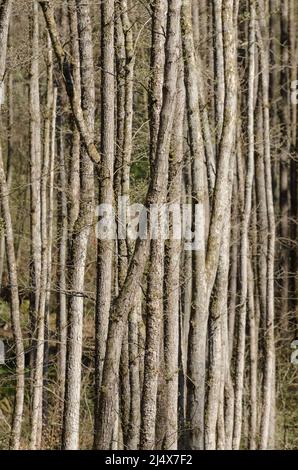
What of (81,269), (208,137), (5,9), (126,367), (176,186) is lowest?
(126,367)

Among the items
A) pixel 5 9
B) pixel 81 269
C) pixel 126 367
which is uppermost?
pixel 5 9

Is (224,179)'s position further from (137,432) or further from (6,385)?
(6,385)

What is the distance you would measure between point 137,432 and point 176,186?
111 inches

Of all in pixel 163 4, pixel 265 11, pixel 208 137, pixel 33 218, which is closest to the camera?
pixel 163 4

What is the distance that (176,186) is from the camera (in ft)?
34.2

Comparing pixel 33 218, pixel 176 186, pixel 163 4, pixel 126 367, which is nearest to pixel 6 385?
pixel 33 218

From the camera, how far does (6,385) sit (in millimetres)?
19172

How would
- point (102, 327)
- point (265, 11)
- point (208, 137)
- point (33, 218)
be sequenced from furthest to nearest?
point (265, 11) → point (33, 218) → point (208, 137) → point (102, 327)

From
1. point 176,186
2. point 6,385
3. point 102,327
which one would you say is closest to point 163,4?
point 176,186

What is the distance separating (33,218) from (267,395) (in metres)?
4.92

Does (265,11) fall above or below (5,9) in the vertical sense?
above

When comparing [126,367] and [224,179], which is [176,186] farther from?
[126,367]
